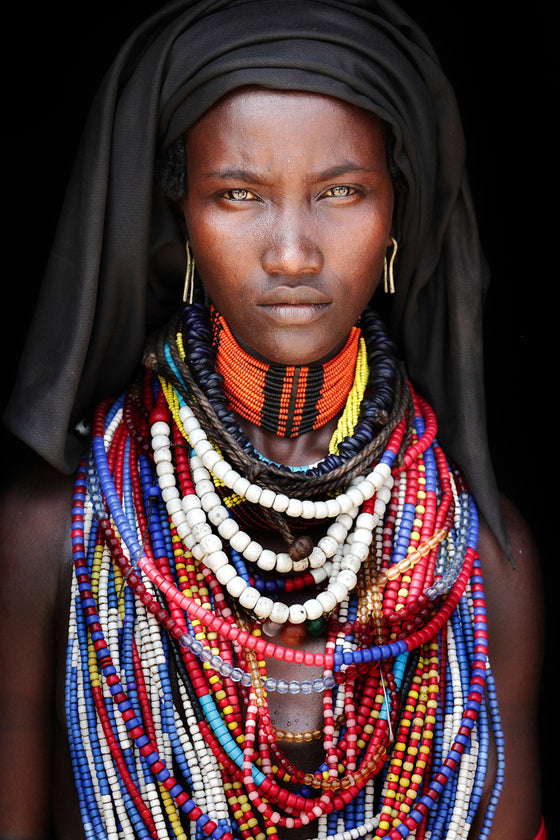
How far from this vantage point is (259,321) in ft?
5.95

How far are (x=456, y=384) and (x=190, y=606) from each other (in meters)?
0.82

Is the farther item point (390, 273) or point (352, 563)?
point (390, 273)

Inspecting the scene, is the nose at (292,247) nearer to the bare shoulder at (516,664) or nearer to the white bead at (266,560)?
the white bead at (266,560)

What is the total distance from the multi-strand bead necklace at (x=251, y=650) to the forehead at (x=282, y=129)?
49cm

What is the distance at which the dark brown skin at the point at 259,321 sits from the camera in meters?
1.75

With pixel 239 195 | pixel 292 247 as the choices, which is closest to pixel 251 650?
pixel 292 247

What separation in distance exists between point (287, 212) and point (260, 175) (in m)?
0.09

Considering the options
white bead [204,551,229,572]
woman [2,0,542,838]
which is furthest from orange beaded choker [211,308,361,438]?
white bead [204,551,229,572]

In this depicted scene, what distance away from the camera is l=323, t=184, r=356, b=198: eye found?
5.88 feet

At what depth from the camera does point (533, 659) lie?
209 cm

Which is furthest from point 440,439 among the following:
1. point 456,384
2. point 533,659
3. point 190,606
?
point 190,606

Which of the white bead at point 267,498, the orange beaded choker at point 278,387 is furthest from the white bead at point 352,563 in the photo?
the orange beaded choker at point 278,387

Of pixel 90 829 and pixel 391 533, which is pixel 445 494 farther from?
pixel 90 829

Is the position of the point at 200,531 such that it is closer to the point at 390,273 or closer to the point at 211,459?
the point at 211,459
